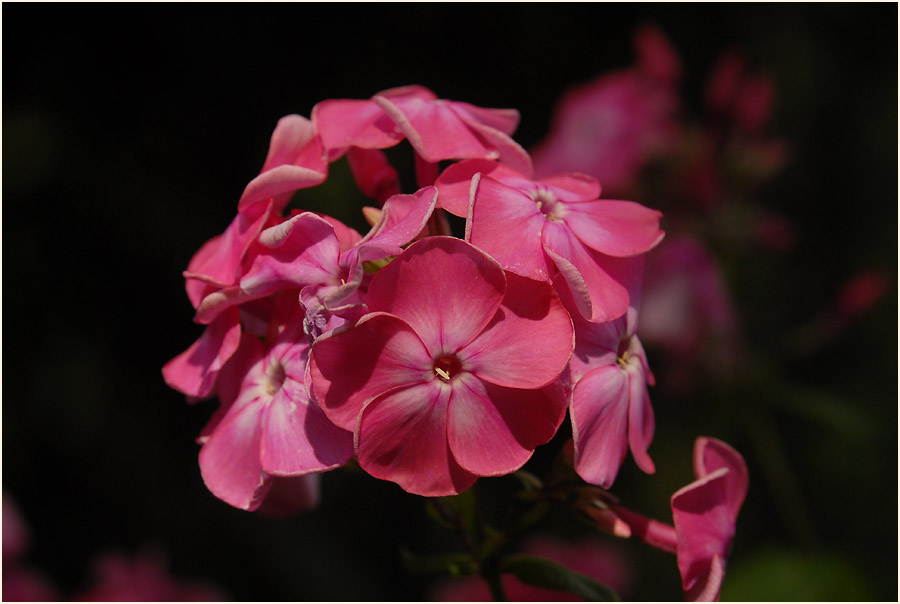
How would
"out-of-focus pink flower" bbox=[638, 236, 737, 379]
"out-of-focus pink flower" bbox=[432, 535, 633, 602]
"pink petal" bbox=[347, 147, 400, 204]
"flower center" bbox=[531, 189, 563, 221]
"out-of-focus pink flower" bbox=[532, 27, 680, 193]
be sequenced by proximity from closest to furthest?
1. "flower center" bbox=[531, 189, 563, 221]
2. "pink petal" bbox=[347, 147, 400, 204]
3. "out-of-focus pink flower" bbox=[432, 535, 633, 602]
4. "out-of-focus pink flower" bbox=[638, 236, 737, 379]
5. "out-of-focus pink flower" bbox=[532, 27, 680, 193]

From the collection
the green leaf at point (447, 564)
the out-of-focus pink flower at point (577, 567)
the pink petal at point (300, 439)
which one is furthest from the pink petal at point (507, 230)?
the out-of-focus pink flower at point (577, 567)

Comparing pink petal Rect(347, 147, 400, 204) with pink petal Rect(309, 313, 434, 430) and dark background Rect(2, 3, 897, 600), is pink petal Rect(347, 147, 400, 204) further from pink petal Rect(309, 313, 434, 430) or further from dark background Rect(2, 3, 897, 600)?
dark background Rect(2, 3, 897, 600)

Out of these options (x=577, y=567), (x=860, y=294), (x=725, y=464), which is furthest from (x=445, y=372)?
(x=860, y=294)

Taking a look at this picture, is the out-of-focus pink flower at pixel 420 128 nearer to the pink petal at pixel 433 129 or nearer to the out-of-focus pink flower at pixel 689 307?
the pink petal at pixel 433 129

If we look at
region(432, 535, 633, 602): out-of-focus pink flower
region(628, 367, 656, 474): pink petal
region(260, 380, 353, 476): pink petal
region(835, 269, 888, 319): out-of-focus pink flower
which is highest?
region(260, 380, 353, 476): pink petal

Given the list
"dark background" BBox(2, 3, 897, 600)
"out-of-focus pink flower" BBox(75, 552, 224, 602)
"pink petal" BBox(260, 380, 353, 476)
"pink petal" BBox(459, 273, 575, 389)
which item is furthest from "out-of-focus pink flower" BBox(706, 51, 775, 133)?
"out-of-focus pink flower" BBox(75, 552, 224, 602)

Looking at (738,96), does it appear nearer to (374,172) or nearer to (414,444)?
(374,172)
